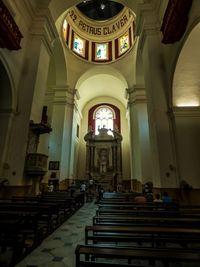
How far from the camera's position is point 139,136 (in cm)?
1095

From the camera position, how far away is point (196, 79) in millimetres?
5895

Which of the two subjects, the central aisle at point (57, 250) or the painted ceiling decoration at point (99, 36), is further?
the painted ceiling decoration at point (99, 36)

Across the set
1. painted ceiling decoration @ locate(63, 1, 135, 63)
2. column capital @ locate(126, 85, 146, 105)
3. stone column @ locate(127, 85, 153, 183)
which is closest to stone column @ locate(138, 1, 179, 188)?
stone column @ locate(127, 85, 153, 183)

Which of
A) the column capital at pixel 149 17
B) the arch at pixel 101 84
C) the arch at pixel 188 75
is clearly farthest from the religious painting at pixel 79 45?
the arch at pixel 188 75

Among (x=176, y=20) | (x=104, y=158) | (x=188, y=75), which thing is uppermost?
(x=176, y=20)

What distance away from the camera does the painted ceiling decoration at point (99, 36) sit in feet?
43.6

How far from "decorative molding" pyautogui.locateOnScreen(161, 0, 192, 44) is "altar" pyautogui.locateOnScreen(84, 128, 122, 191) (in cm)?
1106

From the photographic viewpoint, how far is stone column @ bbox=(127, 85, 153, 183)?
10316 millimetres

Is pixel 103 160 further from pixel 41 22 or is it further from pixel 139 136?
pixel 41 22

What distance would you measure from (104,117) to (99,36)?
7660 mm

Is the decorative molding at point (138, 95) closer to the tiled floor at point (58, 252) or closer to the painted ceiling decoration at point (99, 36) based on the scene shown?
the painted ceiling decoration at point (99, 36)

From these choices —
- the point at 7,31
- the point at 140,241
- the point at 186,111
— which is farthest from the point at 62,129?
the point at 140,241

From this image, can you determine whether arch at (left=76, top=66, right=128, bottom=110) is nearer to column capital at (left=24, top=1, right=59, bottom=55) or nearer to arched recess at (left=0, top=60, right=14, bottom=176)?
column capital at (left=24, top=1, right=59, bottom=55)

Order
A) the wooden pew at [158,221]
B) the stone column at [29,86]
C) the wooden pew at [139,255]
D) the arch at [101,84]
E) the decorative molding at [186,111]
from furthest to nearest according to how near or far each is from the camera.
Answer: the arch at [101,84] → the stone column at [29,86] → the decorative molding at [186,111] → the wooden pew at [158,221] → the wooden pew at [139,255]
